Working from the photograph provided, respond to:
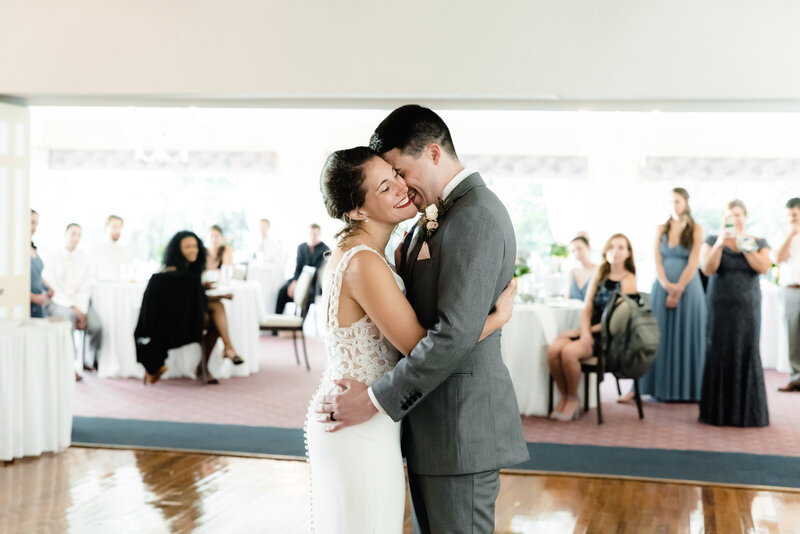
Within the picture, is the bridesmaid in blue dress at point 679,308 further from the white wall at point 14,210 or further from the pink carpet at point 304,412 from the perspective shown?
the white wall at point 14,210

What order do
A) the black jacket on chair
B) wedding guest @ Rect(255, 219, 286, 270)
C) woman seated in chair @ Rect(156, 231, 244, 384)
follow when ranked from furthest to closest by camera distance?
wedding guest @ Rect(255, 219, 286, 270)
woman seated in chair @ Rect(156, 231, 244, 384)
the black jacket on chair

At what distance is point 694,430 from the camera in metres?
6.00

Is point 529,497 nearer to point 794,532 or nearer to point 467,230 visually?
point 794,532

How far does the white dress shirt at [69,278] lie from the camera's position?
7750 mm

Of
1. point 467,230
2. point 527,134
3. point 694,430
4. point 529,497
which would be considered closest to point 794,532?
point 529,497

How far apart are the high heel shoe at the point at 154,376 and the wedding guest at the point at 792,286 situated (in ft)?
18.2

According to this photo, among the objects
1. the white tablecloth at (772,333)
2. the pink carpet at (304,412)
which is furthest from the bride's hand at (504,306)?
the white tablecloth at (772,333)

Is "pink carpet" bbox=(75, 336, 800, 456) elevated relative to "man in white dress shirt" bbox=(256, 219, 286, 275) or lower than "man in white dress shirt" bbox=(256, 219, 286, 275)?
lower

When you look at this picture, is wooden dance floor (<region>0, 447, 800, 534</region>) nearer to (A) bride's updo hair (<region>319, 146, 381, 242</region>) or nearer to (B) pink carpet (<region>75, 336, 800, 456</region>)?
(B) pink carpet (<region>75, 336, 800, 456</region>)

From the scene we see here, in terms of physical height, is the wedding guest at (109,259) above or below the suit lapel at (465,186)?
below

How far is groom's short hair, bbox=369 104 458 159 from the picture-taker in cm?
209

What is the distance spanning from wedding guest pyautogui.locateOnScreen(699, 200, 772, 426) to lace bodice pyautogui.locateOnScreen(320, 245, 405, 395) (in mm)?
4544

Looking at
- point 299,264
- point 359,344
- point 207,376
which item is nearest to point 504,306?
point 359,344

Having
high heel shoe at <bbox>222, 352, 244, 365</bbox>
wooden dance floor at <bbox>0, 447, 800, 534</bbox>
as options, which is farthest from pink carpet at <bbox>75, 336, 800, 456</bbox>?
wooden dance floor at <bbox>0, 447, 800, 534</bbox>
